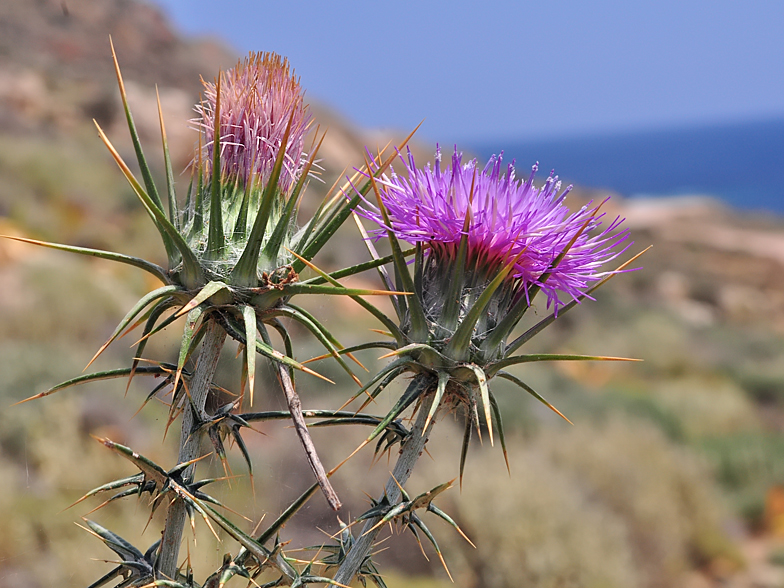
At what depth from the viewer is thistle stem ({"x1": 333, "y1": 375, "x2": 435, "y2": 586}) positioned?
1.75 meters

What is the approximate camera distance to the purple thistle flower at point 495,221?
187 cm

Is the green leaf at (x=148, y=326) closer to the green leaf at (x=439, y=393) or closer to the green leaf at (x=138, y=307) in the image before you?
the green leaf at (x=138, y=307)

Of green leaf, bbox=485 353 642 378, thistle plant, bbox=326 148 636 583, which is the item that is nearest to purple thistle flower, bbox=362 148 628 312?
thistle plant, bbox=326 148 636 583

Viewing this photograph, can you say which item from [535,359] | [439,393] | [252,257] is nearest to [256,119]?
[252,257]

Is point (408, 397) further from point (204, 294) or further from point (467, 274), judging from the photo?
point (204, 294)

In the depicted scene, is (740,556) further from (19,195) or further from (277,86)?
(19,195)

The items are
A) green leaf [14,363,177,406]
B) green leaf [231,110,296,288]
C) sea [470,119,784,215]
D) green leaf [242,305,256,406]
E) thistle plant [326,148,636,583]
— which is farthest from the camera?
sea [470,119,784,215]

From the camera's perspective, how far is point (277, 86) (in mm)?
1873

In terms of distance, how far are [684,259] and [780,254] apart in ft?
17.9

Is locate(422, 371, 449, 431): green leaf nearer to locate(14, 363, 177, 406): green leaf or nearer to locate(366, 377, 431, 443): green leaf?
locate(366, 377, 431, 443): green leaf

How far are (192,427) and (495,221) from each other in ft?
3.20

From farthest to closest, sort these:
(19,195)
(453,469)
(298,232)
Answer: (19,195) < (453,469) < (298,232)

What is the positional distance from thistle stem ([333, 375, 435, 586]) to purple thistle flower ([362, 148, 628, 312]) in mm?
407

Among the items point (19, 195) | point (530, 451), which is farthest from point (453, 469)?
point (19, 195)
